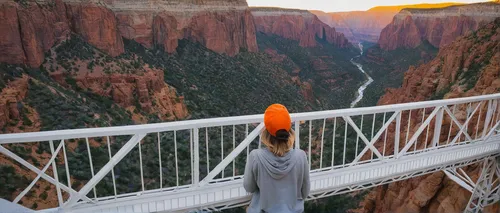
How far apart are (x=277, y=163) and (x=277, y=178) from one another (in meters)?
0.15

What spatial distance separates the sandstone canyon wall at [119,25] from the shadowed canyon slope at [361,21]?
139 meters

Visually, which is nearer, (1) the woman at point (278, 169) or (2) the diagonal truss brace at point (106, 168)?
(1) the woman at point (278, 169)

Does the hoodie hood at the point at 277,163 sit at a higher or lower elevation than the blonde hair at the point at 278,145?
lower

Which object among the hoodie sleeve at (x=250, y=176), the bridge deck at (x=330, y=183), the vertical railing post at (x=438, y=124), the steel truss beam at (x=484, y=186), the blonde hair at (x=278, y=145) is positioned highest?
the blonde hair at (x=278, y=145)

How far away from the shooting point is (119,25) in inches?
1304

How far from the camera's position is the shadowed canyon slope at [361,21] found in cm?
17875

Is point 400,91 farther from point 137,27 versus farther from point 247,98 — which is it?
point 137,27

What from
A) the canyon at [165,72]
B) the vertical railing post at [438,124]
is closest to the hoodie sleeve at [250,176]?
the vertical railing post at [438,124]

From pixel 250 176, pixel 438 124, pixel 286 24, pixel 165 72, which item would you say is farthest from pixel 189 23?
pixel 286 24

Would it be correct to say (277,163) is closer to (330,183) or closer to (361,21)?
(330,183)

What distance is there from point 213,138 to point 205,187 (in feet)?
51.5

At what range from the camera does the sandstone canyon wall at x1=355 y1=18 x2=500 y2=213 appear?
894cm

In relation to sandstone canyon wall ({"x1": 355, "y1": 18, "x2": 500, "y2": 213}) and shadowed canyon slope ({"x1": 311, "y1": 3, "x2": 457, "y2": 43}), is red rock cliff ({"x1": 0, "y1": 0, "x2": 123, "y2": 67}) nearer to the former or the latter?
sandstone canyon wall ({"x1": 355, "y1": 18, "x2": 500, "y2": 213})

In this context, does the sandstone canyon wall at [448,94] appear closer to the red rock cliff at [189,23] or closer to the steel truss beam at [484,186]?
the steel truss beam at [484,186]
